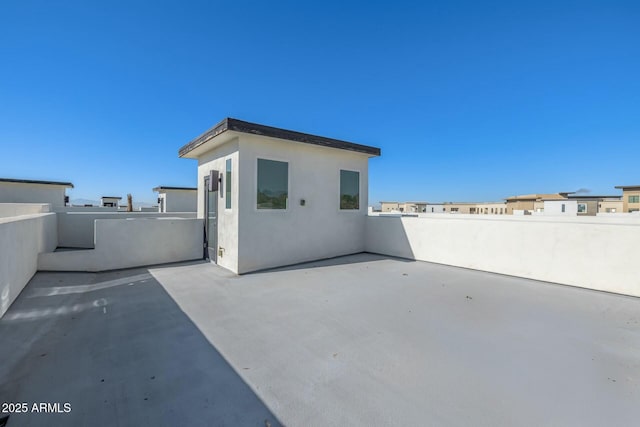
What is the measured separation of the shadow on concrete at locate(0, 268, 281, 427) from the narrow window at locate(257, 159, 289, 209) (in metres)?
2.88

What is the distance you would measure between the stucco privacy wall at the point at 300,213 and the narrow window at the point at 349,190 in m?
0.15

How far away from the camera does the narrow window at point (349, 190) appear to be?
7.28m

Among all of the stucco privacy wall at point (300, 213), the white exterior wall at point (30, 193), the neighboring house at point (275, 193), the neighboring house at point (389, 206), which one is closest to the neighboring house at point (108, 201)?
the white exterior wall at point (30, 193)

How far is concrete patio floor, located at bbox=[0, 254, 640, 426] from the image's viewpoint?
5.35ft

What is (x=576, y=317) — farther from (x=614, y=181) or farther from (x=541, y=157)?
(x=614, y=181)

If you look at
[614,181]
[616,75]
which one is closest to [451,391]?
[616,75]

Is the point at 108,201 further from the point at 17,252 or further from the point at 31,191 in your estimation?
the point at 17,252

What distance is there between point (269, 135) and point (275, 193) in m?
1.35

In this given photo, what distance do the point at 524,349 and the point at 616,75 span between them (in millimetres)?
11866

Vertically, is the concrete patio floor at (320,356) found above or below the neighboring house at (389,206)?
below

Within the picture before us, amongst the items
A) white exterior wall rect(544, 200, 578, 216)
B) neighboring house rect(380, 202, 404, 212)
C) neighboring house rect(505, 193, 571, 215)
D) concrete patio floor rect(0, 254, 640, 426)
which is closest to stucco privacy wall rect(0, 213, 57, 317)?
concrete patio floor rect(0, 254, 640, 426)

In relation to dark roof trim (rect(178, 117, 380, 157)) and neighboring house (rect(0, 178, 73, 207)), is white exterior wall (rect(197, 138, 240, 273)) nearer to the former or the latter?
dark roof trim (rect(178, 117, 380, 157))

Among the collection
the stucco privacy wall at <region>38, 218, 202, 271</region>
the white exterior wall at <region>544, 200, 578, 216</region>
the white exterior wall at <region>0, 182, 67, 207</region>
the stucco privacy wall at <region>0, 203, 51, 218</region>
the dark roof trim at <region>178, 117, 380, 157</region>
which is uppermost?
the dark roof trim at <region>178, 117, 380, 157</region>

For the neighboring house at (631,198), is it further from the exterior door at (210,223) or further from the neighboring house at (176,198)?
the neighboring house at (176,198)
